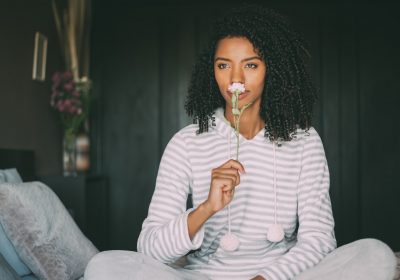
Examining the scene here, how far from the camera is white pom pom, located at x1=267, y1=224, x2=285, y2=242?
1749mm

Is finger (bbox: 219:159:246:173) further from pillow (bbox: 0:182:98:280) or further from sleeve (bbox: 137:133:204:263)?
pillow (bbox: 0:182:98:280)

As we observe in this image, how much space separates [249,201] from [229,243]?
0.17 metres

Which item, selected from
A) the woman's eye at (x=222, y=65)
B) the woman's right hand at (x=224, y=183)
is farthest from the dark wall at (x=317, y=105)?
the woman's right hand at (x=224, y=183)

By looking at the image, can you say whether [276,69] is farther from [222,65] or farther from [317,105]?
[317,105]

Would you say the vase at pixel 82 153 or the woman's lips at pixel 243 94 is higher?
the woman's lips at pixel 243 94

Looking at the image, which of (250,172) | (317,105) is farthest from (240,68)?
(317,105)

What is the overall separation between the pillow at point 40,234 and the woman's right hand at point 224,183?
68cm

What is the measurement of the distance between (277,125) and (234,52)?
291 millimetres

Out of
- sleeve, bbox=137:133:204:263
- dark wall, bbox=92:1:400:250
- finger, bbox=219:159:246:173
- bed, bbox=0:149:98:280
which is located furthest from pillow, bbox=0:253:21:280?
dark wall, bbox=92:1:400:250

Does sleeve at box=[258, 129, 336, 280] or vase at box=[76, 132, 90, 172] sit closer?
sleeve at box=[258, 129, 336, 280]

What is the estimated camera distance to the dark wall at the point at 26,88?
10.1 feet

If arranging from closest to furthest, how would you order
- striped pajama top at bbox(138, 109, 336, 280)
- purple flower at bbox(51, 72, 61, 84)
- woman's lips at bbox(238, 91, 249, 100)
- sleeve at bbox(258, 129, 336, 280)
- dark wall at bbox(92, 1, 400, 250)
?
sleeve at bbox(258, 129, 336, 280), striped pajama top at bbox(138, 109, 336, 280), woman's lips at bbox(238, 91, 249, 100), purple flower at bbox(51, 72, 61, 84), dark wall at bbox(92, 1, 400, 250)

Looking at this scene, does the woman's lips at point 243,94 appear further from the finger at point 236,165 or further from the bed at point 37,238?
the bed at point 37,238

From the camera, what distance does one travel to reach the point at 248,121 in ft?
6.53
